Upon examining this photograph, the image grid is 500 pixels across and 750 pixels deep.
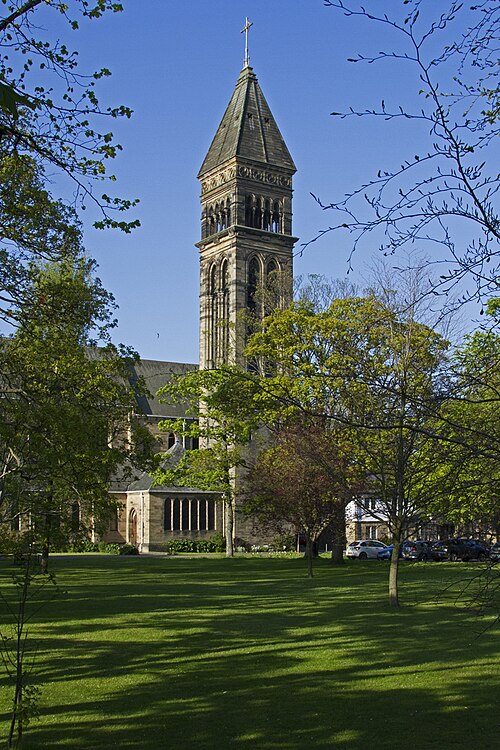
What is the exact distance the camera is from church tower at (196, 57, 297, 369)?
7312 centimetres

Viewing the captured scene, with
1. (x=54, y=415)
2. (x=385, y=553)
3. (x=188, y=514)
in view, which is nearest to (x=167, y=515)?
(x=188, y=514)

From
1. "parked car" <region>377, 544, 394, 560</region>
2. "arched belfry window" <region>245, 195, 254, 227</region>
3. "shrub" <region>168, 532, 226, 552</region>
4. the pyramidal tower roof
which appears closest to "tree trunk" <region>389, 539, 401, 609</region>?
"parked car" <region>377, 544, 394, 560</region>

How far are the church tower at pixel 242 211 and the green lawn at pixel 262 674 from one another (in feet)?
162

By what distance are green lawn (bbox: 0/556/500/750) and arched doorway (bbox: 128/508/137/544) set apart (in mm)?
45718

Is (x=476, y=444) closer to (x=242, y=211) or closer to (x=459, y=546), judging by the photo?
(x=459, y=546)

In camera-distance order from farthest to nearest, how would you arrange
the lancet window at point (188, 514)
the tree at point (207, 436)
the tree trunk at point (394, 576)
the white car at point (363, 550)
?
the lancet window at point (188, 514) → the white car at point (363, 550) → the tree at point (207, 436) → the tree trunk at point (394, 576)

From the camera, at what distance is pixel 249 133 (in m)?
75.9

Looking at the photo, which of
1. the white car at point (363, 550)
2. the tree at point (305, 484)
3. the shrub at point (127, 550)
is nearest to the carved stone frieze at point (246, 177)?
the shrub at point (127, 550)

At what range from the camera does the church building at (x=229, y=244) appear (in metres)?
68.6

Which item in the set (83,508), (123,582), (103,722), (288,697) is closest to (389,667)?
(288,697)

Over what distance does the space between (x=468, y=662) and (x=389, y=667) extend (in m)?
1.44

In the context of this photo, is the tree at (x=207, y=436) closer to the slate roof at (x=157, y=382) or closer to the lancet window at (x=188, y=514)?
the lancet window at (x=188, y=514)

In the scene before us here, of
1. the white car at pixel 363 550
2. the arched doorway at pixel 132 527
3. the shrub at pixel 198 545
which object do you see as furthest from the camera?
the arched doorway at pixel 132 527

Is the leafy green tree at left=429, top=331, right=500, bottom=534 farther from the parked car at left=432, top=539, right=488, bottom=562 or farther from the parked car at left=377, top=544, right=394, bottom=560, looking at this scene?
the parked car at left=377, top=544, right=394, bottom=560
